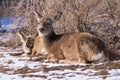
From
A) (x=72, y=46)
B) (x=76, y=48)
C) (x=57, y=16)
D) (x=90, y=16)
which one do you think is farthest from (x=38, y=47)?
(x=90, y=16)

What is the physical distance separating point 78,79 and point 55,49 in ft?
8.22

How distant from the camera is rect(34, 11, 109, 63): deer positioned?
31.6 feet

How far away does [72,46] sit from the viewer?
10109 mm

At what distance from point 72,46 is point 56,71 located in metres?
1.34

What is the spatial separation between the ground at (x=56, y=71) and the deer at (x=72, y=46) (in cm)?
29

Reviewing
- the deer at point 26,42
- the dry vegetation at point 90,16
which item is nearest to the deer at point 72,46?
the deer at point 26,42

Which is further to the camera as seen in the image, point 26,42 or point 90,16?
point 90,16

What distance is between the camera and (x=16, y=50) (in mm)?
13352

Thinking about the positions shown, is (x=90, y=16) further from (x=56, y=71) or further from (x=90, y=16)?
(x=56, y=71)

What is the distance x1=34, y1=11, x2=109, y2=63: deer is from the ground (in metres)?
0.29

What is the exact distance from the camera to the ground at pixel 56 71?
830 centimetres

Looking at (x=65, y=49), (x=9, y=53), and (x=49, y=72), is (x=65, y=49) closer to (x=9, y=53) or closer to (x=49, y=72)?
(x=49, y=72)

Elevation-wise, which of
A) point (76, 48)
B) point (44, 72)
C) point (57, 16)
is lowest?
point (44, 72)

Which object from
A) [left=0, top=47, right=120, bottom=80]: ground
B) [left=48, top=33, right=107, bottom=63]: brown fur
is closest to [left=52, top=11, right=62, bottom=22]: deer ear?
[left=48, top=33, right=107, bottom=63]: brown fur
